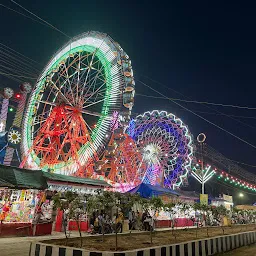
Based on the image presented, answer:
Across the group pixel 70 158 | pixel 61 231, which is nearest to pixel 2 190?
pixel 61 231

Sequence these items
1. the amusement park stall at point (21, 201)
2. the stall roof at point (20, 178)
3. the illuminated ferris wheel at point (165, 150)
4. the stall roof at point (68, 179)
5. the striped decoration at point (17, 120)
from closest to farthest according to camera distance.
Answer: the stall roof at point (20, 178), the amusement park stall at point (21, 201), the stall roof at point (68, 179), the illuminated ferris wheel at point (165, 150), the striped decoration at point (17, 120)

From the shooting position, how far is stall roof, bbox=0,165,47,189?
42.8 feet

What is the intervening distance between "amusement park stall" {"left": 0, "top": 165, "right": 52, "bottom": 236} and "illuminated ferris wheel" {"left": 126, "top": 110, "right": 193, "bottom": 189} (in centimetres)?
2017

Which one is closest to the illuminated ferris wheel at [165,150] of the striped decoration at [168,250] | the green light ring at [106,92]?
the green light ring at [106,92]

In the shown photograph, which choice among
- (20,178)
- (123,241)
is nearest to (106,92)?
(20,178)

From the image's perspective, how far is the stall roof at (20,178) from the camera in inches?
513

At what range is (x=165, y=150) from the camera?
34.4 meters

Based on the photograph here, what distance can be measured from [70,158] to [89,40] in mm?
9714

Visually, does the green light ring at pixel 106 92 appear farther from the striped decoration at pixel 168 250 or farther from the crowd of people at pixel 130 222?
the striped decoration at pixel 168 250

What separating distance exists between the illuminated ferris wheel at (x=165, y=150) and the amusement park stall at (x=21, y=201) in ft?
66.2

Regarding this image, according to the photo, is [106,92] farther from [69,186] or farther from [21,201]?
[21,201]

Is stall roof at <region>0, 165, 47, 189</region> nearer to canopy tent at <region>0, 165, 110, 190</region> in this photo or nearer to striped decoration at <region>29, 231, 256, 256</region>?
canopy tent at <region>0, 165, 110, 190</region>

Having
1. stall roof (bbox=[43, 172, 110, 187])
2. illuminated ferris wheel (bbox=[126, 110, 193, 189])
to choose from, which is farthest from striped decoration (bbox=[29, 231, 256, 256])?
illuminated ferris wheel (bbox=[126, 110, 193, 189])

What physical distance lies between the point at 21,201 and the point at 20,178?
65.0 inches
